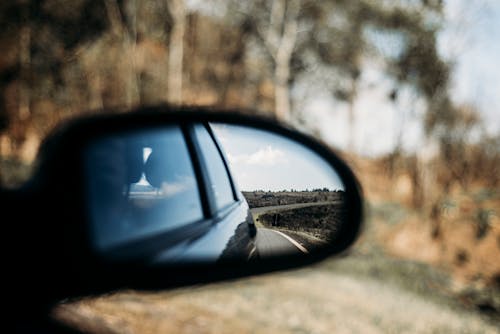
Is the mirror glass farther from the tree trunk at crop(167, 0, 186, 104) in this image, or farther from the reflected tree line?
the tree trunk at crop(167, 0, 186, 104)

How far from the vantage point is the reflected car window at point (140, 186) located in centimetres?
116

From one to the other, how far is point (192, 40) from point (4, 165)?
1900 cm

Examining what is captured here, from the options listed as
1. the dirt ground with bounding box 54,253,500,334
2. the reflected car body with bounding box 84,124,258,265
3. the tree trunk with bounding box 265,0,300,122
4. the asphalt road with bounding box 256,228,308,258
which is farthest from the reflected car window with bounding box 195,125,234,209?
the tree trunk with bounding box 265,0,300,122

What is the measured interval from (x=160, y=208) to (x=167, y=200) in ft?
0.35

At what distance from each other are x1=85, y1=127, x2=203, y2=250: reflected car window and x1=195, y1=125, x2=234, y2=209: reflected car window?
5.0 inches

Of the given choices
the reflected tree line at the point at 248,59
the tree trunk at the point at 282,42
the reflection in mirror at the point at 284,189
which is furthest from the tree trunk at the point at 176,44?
the reflection in mirror at the point at 284,189

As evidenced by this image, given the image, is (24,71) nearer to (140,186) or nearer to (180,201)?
(180,201)

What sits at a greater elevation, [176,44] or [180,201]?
[176,44]

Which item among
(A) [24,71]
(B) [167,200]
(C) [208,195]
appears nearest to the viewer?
(B) [167,200]

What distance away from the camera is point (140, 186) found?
1.63 m

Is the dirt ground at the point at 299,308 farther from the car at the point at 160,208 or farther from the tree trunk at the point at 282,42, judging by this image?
the tree trunk at the point at 282,42

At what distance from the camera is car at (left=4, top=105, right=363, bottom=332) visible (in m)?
0.91

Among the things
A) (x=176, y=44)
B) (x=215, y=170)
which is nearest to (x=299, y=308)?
(x=215, y=170)

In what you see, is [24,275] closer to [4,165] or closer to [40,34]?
[4,165]
